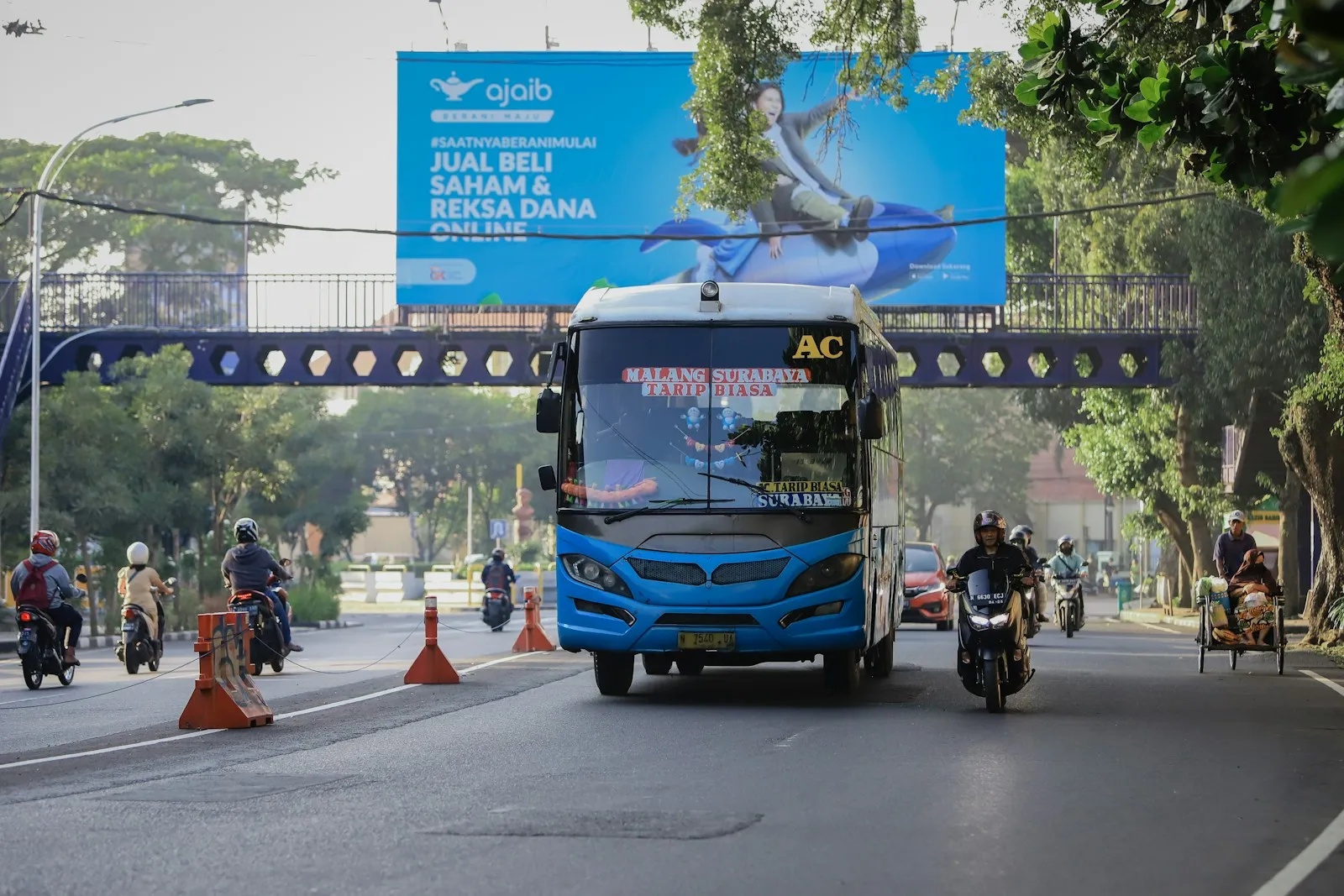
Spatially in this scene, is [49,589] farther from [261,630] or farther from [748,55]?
[748,55]

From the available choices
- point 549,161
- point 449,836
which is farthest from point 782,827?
point 549,161

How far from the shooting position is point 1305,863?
25.0 ft

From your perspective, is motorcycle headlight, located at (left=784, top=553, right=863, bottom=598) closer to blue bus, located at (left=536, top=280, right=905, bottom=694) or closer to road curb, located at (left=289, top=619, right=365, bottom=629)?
blue bus, located at (left=536, top=280, right=905, bottom=694)

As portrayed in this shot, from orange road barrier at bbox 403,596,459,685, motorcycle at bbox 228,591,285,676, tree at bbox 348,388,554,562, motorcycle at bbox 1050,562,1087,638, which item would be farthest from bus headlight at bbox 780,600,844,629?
tree at bbox 348,388,554,562

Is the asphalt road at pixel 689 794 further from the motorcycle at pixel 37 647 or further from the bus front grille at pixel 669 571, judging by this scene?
the motorcycle at pixel 37 647

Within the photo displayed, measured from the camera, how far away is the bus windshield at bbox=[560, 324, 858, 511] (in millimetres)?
15453

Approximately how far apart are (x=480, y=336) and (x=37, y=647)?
75.2ft

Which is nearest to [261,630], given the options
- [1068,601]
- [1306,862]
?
[1068,601]

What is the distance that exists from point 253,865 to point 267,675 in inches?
585

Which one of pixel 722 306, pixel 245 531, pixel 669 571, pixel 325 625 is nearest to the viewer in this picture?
pixel 669 571

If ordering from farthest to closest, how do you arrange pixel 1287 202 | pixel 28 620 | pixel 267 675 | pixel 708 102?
pixel 708 102
pixel 267 675
pixel 28 620
pixel 1287 202

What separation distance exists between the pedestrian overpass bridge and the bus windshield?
2501 cm

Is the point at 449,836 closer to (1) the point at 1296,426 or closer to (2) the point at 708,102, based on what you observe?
(2) the point at 708,102

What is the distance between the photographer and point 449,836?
26.7 feet
